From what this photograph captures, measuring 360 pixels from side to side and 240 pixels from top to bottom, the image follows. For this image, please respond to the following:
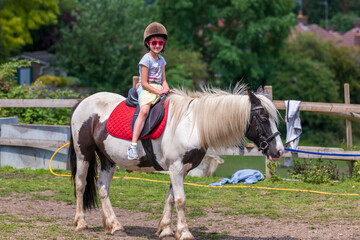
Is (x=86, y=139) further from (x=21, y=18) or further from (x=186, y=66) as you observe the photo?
(x=21, y=18)

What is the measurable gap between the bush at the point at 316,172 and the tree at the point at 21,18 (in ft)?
100

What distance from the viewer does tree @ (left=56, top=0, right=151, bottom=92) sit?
3512 cm

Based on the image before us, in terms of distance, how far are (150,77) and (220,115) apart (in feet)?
3.14

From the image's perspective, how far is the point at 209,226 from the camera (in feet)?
22.5

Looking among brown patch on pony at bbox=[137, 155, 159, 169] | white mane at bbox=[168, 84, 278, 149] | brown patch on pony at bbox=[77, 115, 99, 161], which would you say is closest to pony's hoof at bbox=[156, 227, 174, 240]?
brown patch on pony at bbox=[137, 155, 159, 169]

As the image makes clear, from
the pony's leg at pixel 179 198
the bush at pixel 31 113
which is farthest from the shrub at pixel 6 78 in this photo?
the pony's leg at pixel 179 198

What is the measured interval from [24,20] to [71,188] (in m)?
33.1

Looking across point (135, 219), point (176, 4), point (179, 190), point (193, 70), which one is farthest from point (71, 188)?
point (176, 4)

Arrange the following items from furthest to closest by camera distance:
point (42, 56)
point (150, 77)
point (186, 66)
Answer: point (42, 56) < point (186, 66) < point (150, 77)

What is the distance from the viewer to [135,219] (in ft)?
24.1

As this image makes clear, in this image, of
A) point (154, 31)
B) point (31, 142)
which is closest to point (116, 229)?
point (154, 31)

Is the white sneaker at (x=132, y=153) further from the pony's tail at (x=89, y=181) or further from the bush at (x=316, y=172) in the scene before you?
the bush at (x=316, y=172)

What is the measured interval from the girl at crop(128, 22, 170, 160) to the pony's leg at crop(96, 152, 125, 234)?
880 millimetres

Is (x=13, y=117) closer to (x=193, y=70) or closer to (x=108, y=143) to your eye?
(x=108, y=143)
